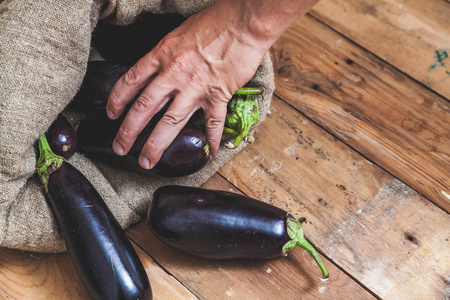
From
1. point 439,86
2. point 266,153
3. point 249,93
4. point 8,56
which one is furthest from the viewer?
point 439,86

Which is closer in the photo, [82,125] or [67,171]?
[67,171]

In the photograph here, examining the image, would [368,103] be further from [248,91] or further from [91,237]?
[91,237]

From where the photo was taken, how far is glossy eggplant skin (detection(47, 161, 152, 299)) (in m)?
0.98

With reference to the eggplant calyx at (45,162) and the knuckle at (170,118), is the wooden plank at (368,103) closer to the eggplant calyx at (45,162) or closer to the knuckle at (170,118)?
the knuckle at (170,118)

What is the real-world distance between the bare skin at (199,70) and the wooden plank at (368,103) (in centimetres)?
38

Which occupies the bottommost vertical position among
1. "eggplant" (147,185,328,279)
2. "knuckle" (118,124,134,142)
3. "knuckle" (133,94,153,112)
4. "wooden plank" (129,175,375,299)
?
"wooden plank" (129,175,375,299)

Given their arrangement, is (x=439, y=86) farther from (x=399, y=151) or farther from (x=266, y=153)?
(x=266, y=153)

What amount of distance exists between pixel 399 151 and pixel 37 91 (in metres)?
0.95

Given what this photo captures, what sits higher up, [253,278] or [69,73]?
[69,73]

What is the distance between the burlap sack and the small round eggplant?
4 cm

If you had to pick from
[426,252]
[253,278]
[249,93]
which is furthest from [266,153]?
[426,252]

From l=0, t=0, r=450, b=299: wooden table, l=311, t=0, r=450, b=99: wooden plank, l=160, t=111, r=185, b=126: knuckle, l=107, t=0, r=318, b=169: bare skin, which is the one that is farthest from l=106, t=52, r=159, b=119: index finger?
l=311, t=0, r=450, b=99: wooden plank

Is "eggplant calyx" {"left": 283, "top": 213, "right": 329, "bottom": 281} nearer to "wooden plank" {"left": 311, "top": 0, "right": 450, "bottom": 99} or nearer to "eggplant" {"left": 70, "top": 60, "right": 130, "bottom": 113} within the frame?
"eggplant" {"left": 70, "top": 60, "right": 130, "bottom": 113}

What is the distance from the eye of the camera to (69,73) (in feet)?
3.75
